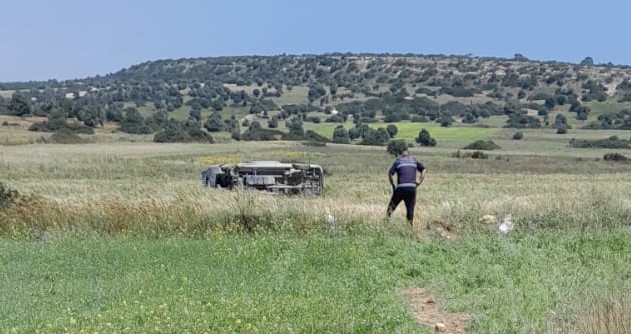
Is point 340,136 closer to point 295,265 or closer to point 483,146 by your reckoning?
point 483,146

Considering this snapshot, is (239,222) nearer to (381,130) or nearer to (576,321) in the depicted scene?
(576,321)

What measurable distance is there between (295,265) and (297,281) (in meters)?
1.11

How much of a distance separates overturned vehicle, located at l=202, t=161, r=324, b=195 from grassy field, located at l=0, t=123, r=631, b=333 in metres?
6.13

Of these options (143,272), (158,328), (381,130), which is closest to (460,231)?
(143,272)

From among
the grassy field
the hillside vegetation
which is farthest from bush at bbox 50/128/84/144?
the grassy field

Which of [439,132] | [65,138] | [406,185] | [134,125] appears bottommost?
[439,132]

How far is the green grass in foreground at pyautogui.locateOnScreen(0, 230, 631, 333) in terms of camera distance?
7.79 meters

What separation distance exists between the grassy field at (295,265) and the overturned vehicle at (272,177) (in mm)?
6129

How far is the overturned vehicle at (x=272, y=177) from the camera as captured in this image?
23.1 meters

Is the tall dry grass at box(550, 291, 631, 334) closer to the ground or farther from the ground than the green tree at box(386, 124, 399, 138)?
farther from the ground

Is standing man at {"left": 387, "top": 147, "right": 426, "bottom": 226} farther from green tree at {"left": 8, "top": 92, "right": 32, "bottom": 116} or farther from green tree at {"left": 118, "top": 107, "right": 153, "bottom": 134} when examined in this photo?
green tree at {"left": 8, "top": 92, "right": 32, "bottom": 116}

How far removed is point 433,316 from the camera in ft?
28.3

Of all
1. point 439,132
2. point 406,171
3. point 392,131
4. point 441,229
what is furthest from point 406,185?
point 392,131

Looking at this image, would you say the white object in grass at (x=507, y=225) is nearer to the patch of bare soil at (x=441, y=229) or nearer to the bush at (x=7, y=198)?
the patch of bare soil at (x=441, y=229)
